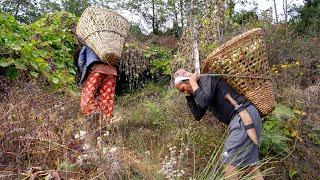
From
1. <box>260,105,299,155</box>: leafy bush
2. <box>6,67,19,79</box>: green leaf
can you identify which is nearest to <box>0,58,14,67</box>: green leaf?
<box>6,67,19,79</box>: green leaf

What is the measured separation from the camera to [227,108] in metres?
3.74

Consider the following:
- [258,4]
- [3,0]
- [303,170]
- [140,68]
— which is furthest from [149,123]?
[3,0]

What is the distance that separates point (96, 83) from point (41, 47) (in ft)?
8.45

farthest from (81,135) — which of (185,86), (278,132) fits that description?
(278,132)

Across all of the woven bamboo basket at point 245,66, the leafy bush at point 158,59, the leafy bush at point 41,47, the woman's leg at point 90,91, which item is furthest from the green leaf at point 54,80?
the leafy bush at point 158,59

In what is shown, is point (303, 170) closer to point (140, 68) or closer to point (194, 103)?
point (194, 103)

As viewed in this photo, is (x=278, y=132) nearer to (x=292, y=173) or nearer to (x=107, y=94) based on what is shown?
(x=292, y=173)

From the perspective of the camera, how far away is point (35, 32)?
7852 mm

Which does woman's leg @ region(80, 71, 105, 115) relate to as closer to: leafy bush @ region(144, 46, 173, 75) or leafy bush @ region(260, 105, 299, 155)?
leafy bush @ region(260, 105, 299, 155)

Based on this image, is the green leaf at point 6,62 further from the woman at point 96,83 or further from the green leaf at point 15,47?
the woman at point 96,83

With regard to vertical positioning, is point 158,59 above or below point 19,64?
below

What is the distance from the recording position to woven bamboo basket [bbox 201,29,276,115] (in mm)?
3641

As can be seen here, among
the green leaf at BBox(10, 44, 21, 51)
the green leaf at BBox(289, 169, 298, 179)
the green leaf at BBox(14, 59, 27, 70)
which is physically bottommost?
the green leaf at BBox(289, 169, 298, 179)

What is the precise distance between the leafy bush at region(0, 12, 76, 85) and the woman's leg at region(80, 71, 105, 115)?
0.92 metres
